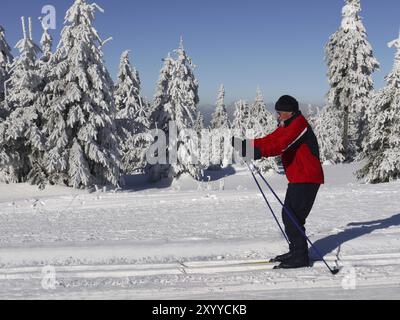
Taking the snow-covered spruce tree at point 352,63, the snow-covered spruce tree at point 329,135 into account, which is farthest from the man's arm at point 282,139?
the snow-covered spruce tree at point 329,135

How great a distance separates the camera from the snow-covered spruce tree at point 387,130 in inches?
947

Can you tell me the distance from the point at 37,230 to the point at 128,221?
1.94 m

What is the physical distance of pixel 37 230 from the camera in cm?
912

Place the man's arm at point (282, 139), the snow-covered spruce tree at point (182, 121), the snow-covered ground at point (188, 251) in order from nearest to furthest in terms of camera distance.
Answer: the snow-covered ground at point (188, 251), the man's arm at point (282, 139), the snow-covered spruce tree at point (182, 121)

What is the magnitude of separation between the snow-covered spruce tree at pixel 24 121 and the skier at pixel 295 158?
67.9ft

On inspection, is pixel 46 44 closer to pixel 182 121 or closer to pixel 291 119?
pixel 182 121

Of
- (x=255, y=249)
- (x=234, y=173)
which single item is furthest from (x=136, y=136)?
(x=255, y=249)

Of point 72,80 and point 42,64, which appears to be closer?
point 72,80

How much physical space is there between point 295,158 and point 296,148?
5.1 inches

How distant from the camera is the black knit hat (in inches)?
231

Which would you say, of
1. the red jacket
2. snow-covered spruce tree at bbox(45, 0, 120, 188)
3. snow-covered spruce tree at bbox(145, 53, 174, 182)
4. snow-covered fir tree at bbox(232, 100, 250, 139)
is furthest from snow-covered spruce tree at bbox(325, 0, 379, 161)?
the red jacket

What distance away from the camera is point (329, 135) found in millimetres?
43969

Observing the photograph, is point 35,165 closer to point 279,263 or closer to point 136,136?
point 136,136

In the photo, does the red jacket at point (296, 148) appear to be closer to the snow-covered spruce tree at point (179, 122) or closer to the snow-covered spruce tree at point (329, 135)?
the snow-covered spruce tree at point (179, 122)
